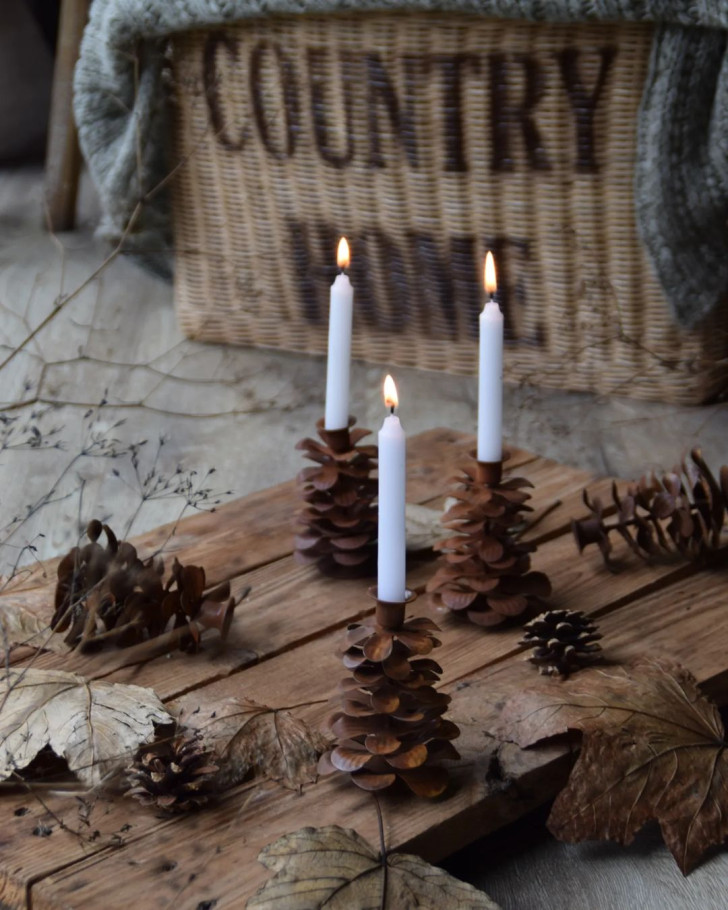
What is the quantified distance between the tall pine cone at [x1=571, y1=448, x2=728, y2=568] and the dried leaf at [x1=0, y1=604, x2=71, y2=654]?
17.8 inches

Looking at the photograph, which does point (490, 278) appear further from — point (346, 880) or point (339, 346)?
point (346, 880)

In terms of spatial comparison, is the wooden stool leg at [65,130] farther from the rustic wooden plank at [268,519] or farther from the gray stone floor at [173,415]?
the rustic wooden plank at [268,519]

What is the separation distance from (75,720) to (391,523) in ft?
0.83

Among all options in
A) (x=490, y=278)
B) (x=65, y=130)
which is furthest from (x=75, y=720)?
(x=65, y=130)

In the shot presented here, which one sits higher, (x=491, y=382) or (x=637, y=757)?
(x=491, y=382)

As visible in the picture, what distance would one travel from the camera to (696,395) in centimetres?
176

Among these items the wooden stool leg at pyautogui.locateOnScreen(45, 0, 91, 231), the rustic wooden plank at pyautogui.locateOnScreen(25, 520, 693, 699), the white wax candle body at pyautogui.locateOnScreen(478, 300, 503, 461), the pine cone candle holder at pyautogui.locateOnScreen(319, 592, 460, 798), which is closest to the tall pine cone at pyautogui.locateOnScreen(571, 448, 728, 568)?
the rustic wooden plank at pyautogui.locateOnScreen(25, 520, 693, 699)

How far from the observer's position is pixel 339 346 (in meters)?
1.03

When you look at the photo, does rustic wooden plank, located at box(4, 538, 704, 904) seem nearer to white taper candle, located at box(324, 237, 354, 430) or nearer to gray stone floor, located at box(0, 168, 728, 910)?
white taper candle, located at box(324, 237, 354, 430)

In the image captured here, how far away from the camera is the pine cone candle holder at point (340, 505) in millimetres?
1049

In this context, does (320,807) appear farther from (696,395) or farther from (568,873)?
(696,395)

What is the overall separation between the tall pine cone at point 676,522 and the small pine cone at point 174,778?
432mm

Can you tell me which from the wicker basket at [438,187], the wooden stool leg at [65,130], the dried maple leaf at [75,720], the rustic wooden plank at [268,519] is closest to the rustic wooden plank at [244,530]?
the rustic wooden plank at [268,519]

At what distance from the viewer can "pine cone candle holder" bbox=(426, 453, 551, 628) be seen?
3.17 ft
